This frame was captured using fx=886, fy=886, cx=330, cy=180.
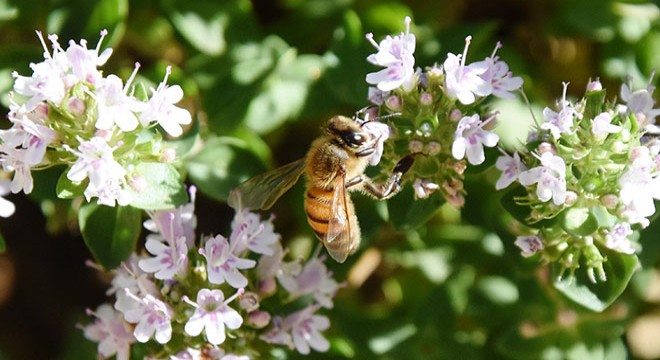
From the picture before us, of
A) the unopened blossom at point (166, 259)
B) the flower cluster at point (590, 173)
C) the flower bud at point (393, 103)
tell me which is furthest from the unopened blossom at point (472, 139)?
the unopened blossom at point (166, 259)

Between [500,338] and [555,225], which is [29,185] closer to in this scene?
[555,225]

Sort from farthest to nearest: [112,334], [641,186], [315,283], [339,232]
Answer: [315,283], [112,334], [339,232], [641,186]

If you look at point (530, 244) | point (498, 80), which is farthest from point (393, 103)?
point (530, 244)

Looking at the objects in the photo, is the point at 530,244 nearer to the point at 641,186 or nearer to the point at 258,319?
the point at 641,186

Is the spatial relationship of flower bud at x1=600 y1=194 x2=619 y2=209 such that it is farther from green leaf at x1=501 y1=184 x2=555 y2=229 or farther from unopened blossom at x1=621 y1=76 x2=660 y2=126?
unopened blossom at x1=621 y1=76 x2=660 y2=126

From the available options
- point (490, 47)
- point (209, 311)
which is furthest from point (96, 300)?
point (490, 47)

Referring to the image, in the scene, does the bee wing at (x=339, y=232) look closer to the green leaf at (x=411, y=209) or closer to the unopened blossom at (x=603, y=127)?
the green leaf at (x=411, y=209)
